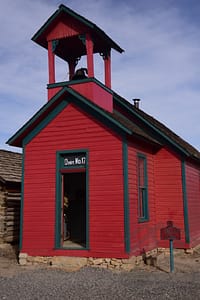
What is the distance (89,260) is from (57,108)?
4944 millimetres

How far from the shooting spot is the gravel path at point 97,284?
7969 millimetres

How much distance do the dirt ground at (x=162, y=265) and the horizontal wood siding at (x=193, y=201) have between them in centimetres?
83

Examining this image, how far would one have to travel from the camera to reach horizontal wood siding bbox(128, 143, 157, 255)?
1136cm

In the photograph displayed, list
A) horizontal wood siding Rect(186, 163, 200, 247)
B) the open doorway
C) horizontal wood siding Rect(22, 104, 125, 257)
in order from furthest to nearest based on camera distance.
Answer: the open doorway → horizontal wood siding Rect(186, 163, 200, 247) → horizontal wood siding Rect(22, 104, 125, 257)

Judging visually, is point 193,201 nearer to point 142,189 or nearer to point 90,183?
point 142,189

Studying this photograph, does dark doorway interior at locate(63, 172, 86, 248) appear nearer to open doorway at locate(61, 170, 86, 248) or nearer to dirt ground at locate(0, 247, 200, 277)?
open doorway at locate(61, 170, 86, 248)

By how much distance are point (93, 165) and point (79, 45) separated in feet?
15.7

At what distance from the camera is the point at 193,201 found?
1509cm

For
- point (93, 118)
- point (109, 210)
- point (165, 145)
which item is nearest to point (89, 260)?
point (109, 210)

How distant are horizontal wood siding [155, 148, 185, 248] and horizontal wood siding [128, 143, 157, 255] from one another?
0.43 m

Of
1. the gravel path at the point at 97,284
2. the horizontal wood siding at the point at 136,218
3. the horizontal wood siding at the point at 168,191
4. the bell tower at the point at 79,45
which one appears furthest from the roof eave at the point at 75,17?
the gravel path at the point at 97,284

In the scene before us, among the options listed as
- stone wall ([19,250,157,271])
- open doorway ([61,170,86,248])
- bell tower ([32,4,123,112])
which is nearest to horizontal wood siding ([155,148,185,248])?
stone wall ([19,250,157,271])

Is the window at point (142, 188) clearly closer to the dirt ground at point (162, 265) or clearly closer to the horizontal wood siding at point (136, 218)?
the horizontal wood siding at point (136, 218)

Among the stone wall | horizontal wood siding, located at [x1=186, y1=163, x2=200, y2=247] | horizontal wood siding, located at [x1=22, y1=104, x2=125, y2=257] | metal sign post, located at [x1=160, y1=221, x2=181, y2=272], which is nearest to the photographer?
metal sign post, located at [x1=160, y1=221, x2=181, y2=272]
